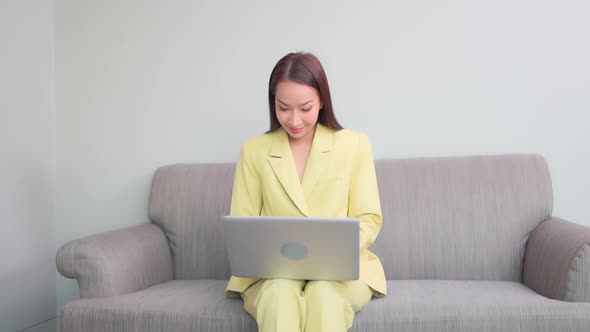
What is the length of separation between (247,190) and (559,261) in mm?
1113

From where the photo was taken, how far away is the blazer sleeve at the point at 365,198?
2170 millimetres

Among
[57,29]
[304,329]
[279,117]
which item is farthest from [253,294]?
[57,29]

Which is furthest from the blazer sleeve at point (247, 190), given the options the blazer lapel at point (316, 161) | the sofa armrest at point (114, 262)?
the sofa armrest at point (114, 262)

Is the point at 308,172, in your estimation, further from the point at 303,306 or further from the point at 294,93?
the point at 303,306

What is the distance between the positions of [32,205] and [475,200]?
206cm

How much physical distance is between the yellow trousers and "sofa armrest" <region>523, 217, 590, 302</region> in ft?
2.44

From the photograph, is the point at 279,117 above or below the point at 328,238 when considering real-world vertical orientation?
above

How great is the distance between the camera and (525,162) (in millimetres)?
2729

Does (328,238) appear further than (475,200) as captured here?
No

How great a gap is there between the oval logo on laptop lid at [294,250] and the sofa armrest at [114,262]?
806 millimetres

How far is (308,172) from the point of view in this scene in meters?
2.23

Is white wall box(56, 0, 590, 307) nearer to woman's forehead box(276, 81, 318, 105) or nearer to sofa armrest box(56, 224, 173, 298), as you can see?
sofa armrest box(56, 224, 173, 298)

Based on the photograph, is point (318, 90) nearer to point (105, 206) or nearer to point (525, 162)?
point (525, 162)

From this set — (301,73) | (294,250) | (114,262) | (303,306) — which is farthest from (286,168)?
(114,262)
